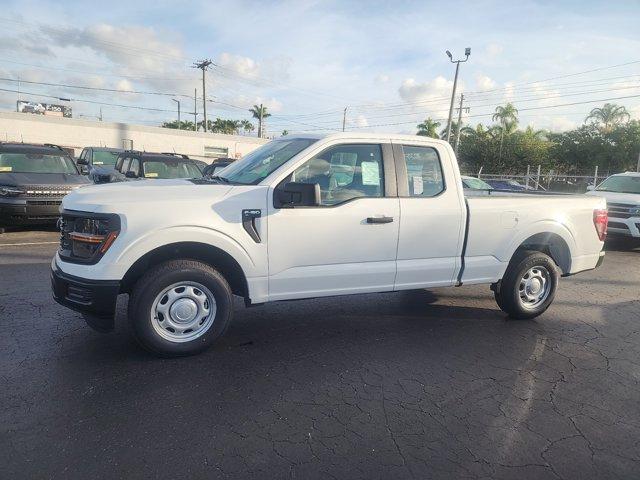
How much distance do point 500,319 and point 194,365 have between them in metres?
A: 3.41

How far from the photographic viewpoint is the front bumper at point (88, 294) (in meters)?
3.58

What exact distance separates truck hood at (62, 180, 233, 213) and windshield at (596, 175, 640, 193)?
443 inches

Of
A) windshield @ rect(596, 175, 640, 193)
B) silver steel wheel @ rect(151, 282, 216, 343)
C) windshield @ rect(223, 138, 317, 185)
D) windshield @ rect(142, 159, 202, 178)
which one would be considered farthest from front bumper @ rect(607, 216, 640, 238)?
silver steel wheel @ rect(151, 282, 216, 343)

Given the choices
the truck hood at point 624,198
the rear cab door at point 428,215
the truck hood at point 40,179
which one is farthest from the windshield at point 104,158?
the truck hood at point 624,198

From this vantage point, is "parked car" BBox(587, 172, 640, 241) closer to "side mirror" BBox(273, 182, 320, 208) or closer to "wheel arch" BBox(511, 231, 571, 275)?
"wheel arch" BBox(511, 231, 571, 275)

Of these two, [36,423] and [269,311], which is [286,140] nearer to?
[269,311]

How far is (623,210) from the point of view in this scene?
34.6ft

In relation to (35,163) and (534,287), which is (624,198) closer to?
(534,287)

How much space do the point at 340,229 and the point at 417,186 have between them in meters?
0.98

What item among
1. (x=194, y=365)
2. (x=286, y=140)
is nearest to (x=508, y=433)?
(x=194, y=365)

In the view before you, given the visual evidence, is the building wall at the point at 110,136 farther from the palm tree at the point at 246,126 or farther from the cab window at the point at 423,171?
the palm tree at the point at 246,126

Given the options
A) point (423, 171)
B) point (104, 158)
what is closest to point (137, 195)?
point (423, 171)

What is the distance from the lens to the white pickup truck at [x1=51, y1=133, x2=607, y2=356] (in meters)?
3.68

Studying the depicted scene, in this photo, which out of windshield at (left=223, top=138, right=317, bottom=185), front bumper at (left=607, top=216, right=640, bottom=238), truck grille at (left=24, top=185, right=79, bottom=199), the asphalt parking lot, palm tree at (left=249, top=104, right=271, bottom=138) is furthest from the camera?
palm tree at (left=249, top=104, right=271, bottom=138)
